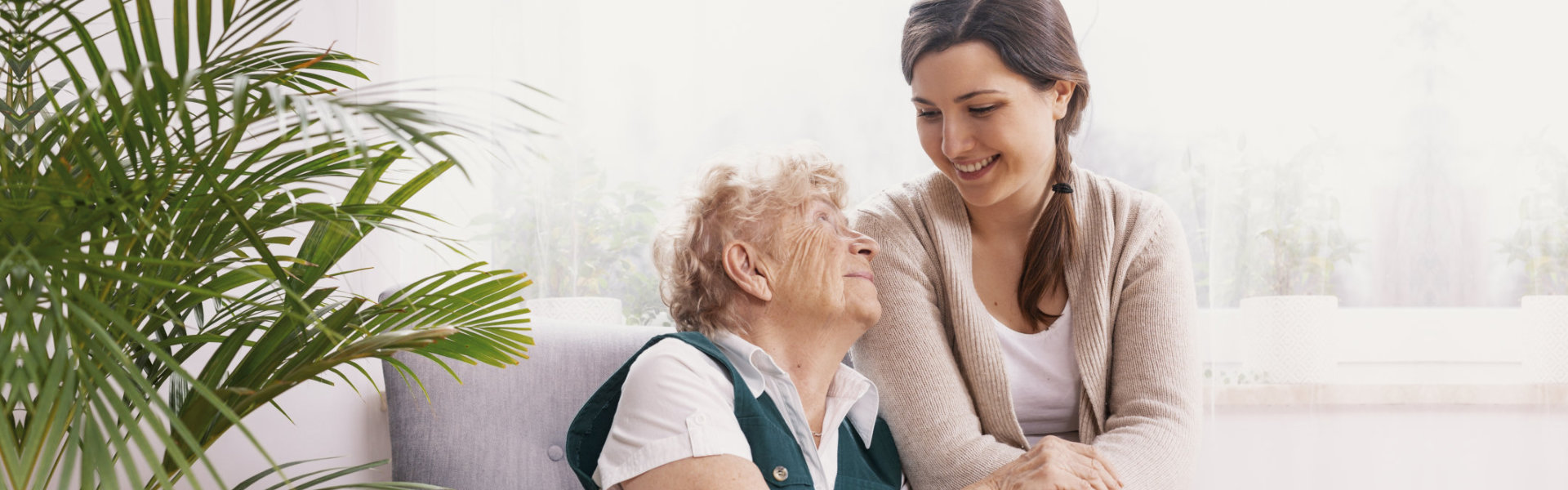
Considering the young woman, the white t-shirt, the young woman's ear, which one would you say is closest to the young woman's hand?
the young woman

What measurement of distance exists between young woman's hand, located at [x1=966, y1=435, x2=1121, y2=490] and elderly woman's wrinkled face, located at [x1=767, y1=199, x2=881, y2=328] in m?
0.28

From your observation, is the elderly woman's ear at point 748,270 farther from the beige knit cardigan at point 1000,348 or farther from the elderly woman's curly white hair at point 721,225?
the beige knit cardigan at point 1000,348

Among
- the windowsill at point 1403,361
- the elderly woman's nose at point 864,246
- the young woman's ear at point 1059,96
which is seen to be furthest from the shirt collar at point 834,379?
the windowsill at point 1403,361

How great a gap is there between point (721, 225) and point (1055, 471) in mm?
567

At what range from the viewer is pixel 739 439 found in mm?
1310

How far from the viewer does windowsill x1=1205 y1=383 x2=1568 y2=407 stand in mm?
2434

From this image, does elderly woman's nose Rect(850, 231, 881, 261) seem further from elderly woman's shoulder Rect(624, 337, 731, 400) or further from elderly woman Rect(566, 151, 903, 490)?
elderly woman's shoulder Rect(624, 337, 731, 400)

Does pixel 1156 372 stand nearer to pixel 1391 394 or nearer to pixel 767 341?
pixel 767 341

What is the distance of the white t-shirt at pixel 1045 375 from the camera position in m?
1.68

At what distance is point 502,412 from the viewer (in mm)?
1767

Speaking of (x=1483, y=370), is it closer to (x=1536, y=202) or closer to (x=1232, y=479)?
(x=1536, y=202)

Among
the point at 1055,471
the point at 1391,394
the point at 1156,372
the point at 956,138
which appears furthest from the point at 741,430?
the point at 1391,394

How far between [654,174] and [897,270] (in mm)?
1185

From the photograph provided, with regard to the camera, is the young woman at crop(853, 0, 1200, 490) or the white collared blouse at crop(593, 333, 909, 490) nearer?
the white collared blouse at crop(593, 333, 909, 490)
